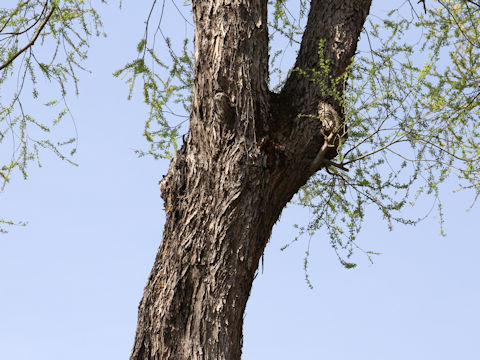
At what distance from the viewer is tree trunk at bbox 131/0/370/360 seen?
3547mm

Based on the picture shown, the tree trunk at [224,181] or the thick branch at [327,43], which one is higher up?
the thick branch at [327,43]

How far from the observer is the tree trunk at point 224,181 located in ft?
11.6

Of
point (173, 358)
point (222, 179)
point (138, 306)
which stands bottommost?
point (173, 358)

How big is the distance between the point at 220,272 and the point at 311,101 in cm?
122

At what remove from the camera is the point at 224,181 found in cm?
364

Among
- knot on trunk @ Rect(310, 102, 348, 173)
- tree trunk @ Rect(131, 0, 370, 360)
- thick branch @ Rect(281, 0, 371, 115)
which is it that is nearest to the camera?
tree trunk @ Rect(131, 0, 370, 360)

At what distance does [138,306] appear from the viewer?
371 centimetres

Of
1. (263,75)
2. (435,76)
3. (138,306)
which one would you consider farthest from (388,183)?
(138,306)

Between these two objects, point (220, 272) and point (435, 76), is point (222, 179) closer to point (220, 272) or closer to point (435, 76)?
point (220, 272)

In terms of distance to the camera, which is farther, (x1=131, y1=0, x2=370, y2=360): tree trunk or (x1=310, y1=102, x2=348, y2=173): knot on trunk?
(x1=310, y1=102, x2=348, y2=173): knot on trunk

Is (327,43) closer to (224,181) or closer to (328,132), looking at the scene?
(328,132)

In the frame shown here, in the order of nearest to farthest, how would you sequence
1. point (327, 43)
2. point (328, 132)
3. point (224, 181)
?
point (224, 181), point (328, 132), point (327, 43)

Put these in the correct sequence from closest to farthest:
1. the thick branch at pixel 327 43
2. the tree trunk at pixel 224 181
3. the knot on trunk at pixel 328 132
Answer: the tree trunk at pixel 224 181 → the knot on trunk at pixel 328 132 → the thick branch at pixel 327 43

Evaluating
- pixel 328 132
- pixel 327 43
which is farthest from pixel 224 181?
pixel 327 43
